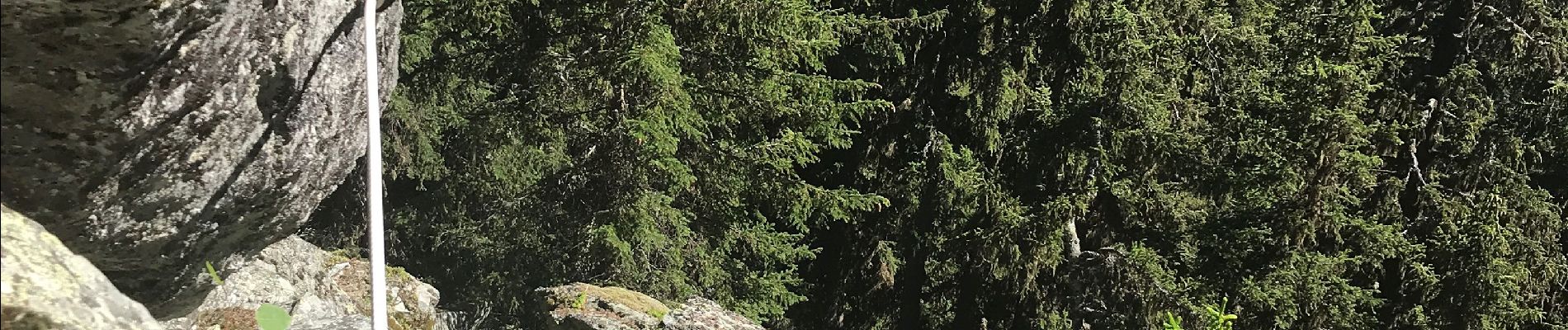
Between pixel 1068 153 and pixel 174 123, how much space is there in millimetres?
10163

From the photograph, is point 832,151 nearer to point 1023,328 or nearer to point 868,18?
point 868,18

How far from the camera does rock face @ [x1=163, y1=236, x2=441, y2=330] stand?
214 inches

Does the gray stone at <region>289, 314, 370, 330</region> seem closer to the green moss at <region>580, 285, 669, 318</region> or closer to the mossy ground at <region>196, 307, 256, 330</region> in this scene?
the mossy ground at <region>196, 307, 256, 330</region>

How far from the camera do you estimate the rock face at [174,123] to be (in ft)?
6.39

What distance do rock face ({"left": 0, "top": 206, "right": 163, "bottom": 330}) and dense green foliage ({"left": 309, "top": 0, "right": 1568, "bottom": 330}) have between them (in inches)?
319

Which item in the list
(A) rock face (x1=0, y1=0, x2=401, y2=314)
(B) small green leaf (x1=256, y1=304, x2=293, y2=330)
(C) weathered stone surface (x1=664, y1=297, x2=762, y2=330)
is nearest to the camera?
(B) small green leaf (x1=256, y1=304, x2=293, y2=330)

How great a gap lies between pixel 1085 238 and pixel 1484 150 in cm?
393

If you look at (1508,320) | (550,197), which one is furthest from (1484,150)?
(550,197)

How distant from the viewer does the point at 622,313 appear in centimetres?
764

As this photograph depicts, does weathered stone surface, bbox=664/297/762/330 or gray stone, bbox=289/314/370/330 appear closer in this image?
gray stone, bbox=289/314/370/330

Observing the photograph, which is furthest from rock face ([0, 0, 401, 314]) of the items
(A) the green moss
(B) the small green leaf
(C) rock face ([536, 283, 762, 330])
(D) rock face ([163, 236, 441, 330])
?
(A) the green moss

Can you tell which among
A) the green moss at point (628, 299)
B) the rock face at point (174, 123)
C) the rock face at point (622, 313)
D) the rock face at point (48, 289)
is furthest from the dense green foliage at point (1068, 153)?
the rock face at point (48, 289)

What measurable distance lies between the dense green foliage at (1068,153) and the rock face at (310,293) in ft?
6.70

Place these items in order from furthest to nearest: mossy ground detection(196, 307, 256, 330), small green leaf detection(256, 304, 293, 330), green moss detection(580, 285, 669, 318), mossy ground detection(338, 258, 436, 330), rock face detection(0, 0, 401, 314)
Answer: mossy ground detection(338, 258, 436, 330) → green moss detection(580, 285, 669, 318) → mossy ground detection(196, 307, 256, 330) → rock face detection(0, 0, 401, 314) → small green leaf detection(256, 304, 293, 330)
